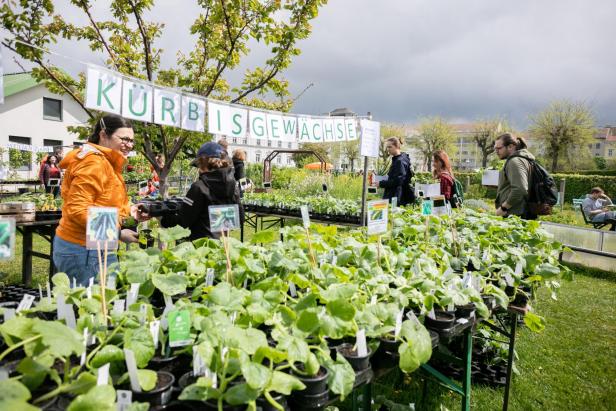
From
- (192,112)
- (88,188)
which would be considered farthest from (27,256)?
(88,188)

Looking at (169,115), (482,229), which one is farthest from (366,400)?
(169,115)

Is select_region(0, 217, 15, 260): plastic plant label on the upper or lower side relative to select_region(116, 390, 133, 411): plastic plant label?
upper

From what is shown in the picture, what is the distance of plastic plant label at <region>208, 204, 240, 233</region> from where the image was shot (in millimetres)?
1539

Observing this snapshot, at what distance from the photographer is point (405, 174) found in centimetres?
466

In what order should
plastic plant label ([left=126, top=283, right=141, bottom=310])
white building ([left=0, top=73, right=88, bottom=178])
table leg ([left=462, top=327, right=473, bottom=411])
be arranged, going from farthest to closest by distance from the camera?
1. white building ([left=0, top=73, right=88, bottom=178])
2. table leg ([left=462, top=327, right=473, bottom=411])
3. plastic plant label ([left=126, top=283, right=141, bottom=310])

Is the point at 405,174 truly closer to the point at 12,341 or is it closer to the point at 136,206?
the point at 136,206

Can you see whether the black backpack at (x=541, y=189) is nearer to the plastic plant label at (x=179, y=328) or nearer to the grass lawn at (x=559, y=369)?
the grass lawn at (x=559, y=369)

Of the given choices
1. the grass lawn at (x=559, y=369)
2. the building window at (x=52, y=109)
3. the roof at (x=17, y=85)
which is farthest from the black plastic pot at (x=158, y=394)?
the building window at (x=52, y=109)

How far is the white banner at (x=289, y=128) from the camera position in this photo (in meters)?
3.72

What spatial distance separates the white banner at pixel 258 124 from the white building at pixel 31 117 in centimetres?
1914

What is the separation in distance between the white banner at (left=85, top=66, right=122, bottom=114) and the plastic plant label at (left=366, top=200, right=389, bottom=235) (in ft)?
5.84

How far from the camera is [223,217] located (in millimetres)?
1568

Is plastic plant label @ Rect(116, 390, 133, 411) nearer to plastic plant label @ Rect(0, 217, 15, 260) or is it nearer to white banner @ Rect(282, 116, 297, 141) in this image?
plastic plant label @ Rect(0, 217, 15, 260)

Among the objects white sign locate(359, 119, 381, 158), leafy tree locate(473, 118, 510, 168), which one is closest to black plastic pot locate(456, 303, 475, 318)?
white sign locate(359, 119, 381, 158)
